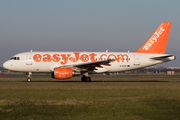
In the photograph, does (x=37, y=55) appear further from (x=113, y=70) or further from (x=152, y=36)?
(x=152, y=36)

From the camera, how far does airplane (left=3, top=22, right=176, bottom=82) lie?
1307 inches

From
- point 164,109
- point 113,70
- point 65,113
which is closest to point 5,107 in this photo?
point 65,113

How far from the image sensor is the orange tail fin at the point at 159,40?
3622 cm

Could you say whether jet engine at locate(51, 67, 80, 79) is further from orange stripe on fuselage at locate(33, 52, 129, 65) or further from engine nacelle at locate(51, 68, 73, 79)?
orange stripe on fuselage at locate(33, 52, 129, 65)

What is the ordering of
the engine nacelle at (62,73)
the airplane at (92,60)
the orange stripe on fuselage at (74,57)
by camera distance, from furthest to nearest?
the orange stripe on fuselage at (74,57)
the airplane at (92,60)
the engine nacelle at (62,73)

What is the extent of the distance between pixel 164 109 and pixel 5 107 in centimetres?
813

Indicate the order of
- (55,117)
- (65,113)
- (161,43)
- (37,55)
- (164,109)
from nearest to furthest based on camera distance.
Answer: (55,117)
(65,113)
(164,109)
(37,55)
(161,43)

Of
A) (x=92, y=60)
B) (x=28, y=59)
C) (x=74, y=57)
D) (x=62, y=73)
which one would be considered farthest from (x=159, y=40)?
(x=28, y=59)

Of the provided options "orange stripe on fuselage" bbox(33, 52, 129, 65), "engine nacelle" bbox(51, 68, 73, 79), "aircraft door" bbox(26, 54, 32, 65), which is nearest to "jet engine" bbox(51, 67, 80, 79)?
"engine nacelle" bbox(51, 68, 73, 79)

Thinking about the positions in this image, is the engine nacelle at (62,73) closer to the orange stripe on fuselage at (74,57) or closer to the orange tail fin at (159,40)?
the orange stripe on fuselage at (74,57)

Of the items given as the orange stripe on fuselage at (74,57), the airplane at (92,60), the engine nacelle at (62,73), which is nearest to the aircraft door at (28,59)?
the airplane at (92,60)

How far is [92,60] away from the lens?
34375 millimetres

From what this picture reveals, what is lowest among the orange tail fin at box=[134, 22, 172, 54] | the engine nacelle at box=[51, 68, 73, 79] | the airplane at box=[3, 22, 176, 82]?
the engine nacelle at box=[51, 68, 73, 79]

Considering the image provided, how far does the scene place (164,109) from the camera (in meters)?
12.0
